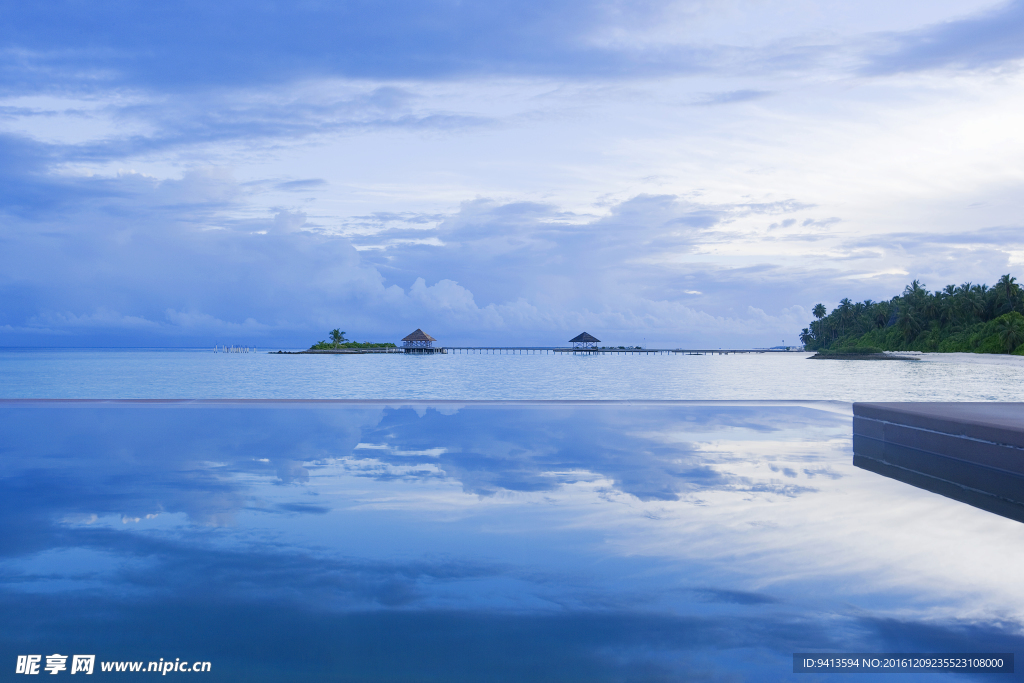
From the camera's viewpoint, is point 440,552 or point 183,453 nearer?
point 440,552

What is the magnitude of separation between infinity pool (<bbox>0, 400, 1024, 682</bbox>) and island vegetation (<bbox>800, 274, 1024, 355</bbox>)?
2469 inches

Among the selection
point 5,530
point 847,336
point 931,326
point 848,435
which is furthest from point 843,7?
point 847,336

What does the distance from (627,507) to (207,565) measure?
258 centimetres

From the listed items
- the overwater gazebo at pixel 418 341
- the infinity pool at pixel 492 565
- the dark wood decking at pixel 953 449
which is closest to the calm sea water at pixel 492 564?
the infinity pool at pixel 492 565

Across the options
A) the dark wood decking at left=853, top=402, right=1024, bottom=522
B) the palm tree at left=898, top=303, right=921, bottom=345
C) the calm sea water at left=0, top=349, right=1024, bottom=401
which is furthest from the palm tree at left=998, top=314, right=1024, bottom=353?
the dark wood decking at left=853, top=402, right=1024, bottom=522

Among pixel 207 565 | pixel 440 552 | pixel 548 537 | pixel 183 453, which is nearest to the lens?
pixel 207 565

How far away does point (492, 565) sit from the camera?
10.4 ft

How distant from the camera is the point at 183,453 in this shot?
651cm

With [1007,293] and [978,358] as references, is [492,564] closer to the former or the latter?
[978,358]

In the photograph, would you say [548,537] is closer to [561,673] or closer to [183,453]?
[561,673]

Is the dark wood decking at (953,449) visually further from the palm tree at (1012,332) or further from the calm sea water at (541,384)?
the palm tree at (1012,332)

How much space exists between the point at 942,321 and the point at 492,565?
78.7m

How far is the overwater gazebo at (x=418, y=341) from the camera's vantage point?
94.4 meters

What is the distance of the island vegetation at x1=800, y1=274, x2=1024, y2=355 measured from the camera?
56188 millimetres
